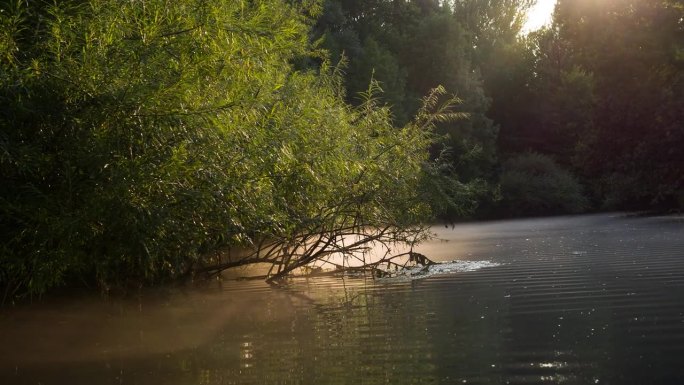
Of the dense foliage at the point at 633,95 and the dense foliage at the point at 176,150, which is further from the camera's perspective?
the dense foliage at the point at 633,95

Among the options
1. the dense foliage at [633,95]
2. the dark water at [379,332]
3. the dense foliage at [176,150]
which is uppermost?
the dense foliage at [633,95]

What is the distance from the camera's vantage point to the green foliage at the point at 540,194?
5219 cm

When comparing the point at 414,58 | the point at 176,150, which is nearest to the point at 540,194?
the point at 414,58

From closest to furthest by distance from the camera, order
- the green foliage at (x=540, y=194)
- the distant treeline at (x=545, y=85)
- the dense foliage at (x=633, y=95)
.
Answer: the dense foliage at (x=633, y=95)
the distant treeline at (x=545, y=85)
the green foliage at (x=540, y=194)

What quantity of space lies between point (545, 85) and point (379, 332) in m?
58.9

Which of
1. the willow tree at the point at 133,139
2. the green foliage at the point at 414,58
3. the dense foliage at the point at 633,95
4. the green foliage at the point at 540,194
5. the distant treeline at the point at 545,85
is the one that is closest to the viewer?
the willow tree at the point at 133,139

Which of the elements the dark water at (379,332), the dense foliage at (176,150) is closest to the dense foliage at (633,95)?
the dense foliage at (176,150)

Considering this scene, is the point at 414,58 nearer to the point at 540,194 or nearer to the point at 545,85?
the point at 540,194

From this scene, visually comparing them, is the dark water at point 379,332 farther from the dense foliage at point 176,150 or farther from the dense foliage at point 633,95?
the dense foliage at point 633,95

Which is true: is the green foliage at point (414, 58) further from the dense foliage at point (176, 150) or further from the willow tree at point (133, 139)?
the willow tree at point (133, 139)

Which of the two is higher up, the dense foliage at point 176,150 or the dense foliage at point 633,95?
the dense foliage at point 633,95

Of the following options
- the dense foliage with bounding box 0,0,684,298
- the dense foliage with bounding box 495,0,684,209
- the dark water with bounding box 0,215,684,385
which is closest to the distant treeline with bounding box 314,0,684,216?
the dense foliage with bounding box 495,0,684,209

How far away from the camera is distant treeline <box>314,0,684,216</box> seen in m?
39.6

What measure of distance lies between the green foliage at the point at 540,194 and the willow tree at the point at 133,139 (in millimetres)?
40079
